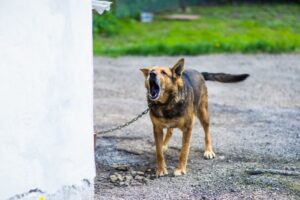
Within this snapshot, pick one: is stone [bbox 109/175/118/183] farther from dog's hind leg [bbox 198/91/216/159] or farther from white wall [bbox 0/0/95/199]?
dog's hind leg [bbox 198/91/216/159]

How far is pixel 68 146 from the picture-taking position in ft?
19.3

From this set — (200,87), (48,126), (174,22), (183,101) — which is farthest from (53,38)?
(174,22)

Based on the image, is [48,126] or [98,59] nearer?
[48,126]

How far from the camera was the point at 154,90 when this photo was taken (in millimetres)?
7129

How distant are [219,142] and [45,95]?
392 centimetres

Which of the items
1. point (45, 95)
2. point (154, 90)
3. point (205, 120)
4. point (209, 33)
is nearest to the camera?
point (45, 95)

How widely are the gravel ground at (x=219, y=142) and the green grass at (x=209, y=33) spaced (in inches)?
75.3

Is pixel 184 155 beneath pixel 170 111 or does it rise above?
beneath

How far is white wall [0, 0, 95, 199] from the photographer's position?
5.27m

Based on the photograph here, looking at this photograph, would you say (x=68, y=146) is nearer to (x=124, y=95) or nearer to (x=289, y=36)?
(x=124, y=95)

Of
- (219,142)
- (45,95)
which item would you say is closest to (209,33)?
(219,142)

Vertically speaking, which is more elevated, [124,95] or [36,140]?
[36,140]

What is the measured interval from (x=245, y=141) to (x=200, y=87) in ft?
4.28

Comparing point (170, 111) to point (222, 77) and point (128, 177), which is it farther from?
point (222, 77)
